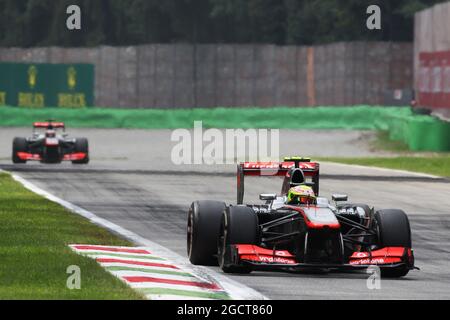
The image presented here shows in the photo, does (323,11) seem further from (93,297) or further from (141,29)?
(93,297)

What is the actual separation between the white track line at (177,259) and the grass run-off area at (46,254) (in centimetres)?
29

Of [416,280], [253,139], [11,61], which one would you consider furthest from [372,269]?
[11,61]

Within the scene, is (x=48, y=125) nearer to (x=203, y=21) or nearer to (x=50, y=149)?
(x=50, y=149)

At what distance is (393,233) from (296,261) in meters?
1.20

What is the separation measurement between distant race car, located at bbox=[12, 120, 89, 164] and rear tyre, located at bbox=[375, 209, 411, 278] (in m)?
26.0

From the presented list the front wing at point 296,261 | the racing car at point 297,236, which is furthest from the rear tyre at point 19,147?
the front wing at point 296,261

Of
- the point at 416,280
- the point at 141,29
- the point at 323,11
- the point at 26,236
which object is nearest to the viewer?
the point at 416,280

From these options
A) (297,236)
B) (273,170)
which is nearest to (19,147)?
(273,170)

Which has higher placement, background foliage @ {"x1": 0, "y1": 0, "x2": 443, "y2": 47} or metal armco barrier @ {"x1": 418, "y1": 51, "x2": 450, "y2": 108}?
background foliage @ {"x1": 0, "y1": 0, "x2": 443, "y2": 47}

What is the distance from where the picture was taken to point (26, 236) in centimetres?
A: 1978

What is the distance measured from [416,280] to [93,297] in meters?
4.49

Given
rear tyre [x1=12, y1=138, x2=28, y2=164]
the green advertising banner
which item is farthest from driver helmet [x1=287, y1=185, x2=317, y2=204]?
the green advertising banner

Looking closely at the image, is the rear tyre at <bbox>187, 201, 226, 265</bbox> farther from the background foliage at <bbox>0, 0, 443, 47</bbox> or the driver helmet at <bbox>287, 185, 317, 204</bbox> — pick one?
the background foliage at <bbox>0, 0, 443, 47</bbox>

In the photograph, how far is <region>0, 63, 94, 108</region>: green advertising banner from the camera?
70.6 meters
